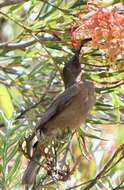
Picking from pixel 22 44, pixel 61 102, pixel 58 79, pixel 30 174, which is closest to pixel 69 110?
pixel 61 102

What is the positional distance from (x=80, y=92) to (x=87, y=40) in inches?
8.0

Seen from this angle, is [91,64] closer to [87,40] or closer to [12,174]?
[87,40]

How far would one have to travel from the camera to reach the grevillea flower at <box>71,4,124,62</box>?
196 cm

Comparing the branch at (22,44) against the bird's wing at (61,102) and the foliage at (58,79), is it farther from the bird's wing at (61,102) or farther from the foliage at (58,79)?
the bird's wing at (61,102)

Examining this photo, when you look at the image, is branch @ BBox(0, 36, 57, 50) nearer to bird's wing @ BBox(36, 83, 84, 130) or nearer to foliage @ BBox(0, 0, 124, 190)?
foliage @ BBox(0, 0, 124, 190)

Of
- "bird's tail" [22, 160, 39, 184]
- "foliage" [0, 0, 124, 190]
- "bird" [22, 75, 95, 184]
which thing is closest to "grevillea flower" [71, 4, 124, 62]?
"foliage" [0, 0, 124, 190]

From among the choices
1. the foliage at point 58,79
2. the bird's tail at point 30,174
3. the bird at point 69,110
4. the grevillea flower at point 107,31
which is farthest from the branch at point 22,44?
the bird's tail at point 30,174

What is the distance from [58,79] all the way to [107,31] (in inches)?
30.7

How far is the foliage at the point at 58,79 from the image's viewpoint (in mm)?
2004

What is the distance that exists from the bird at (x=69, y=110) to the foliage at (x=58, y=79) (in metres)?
0.05

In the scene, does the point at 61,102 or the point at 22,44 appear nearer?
the point at 61,102

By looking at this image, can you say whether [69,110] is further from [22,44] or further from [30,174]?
[22,44]

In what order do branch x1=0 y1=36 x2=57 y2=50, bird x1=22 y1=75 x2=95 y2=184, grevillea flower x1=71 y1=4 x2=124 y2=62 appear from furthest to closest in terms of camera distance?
branch x1=0 y1=36 x2=57 y2=50 → bird x1=22 y1=75 x2=95 y2=184 → grevillea flower x1=71 y1=4 x2=124 y2=62

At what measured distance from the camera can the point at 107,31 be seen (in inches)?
78.2
